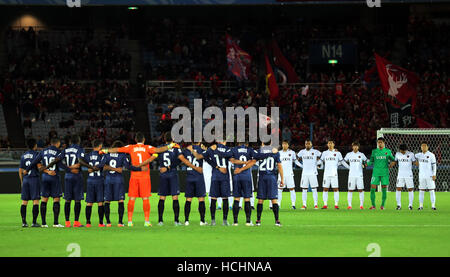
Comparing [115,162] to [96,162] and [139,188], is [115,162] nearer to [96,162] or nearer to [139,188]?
[96,162]

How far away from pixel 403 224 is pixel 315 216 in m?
3.13

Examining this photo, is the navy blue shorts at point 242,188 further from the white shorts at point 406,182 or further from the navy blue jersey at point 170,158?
the white shorts at point 406,182

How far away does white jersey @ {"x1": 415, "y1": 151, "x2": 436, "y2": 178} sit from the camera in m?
23.9

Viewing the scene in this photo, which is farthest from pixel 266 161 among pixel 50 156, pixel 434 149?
pixel 434 149

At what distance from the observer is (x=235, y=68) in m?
41.0

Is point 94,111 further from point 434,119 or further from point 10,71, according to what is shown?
point 434,119

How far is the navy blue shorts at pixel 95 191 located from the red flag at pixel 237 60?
23595mm

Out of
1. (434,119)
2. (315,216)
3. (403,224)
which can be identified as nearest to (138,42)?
(434,119)

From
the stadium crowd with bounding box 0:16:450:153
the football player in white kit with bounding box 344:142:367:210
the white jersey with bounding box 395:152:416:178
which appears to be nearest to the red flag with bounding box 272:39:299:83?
the stadium crowd with bounding box 0:16:450:153

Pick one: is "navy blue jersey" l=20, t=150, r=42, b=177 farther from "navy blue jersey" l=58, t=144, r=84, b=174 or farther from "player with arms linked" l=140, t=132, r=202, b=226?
"player with arms linked" l=140, t=132, r=202, b=226

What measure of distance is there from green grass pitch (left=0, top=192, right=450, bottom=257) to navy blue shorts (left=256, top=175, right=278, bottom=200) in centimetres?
74

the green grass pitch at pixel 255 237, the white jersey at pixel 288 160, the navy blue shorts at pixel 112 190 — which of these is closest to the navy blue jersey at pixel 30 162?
the green grass pitch at pixel 255 237

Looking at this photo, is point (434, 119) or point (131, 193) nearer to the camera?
point (131, 193)

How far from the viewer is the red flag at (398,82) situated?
3347 centimetres
